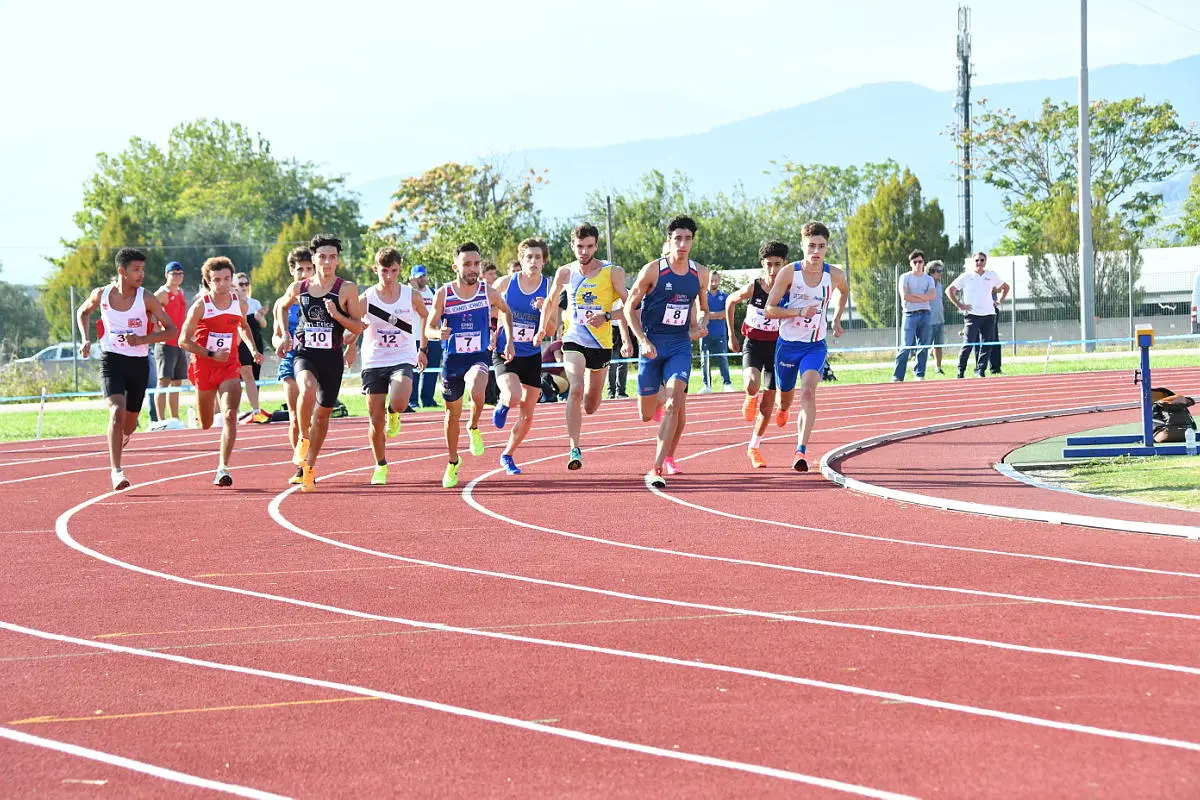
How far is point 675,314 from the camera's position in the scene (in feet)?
40.1

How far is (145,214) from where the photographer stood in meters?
92.1

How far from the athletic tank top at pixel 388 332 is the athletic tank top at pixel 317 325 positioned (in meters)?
0.29

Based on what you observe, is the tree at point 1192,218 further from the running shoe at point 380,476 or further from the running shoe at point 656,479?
the running shoe at point 380,476

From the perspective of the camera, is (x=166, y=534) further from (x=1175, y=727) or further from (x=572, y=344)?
(x=1175, y=727)

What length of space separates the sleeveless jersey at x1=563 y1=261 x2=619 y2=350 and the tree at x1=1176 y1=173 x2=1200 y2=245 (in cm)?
6347

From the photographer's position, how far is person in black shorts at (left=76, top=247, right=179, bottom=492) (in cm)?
1248

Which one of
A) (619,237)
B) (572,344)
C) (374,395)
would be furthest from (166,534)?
(619,237)

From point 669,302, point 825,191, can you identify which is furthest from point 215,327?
point 825,191

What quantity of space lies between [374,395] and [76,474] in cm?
410

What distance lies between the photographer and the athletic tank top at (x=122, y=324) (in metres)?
12.4

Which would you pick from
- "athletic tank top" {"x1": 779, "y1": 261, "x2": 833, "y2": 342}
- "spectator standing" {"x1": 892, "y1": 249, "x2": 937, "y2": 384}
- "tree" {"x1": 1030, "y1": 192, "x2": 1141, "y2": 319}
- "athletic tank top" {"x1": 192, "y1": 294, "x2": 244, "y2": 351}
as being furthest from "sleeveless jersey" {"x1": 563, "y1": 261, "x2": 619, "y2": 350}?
"tree" {"x1": 1030, "y1": 192, "x2": 1141, "y2": 319}

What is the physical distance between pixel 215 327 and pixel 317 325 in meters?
1.07

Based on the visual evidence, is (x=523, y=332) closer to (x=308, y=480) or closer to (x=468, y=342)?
(x=468, y=342)

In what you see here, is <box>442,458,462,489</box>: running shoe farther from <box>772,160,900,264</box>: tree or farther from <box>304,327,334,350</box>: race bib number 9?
<box>772,160,900,264</box>: tree
